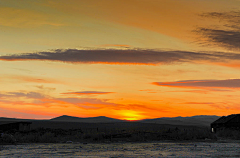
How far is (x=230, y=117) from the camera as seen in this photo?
5662 cm

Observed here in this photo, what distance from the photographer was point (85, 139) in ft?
123

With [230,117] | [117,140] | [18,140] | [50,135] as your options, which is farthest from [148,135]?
[230,117]

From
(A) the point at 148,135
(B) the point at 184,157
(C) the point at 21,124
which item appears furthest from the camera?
(C) the point at 21,124

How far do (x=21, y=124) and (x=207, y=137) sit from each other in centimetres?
3091

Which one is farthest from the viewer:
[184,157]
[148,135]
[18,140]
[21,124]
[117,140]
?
[21,124]

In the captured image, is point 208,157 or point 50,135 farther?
point 50,135

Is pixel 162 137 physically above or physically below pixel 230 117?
below

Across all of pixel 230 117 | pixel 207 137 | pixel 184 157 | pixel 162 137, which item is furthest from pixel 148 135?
pixel 230 117

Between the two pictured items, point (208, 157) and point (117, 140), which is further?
point (117, 140)

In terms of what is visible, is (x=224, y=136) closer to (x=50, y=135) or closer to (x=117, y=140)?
(x=117, y=140)

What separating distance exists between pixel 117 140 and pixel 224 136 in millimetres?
18120

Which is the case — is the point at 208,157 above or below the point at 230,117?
below

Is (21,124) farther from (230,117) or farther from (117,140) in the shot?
(230,117)

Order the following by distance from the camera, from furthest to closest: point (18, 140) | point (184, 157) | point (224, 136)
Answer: point (224, 136)
point (18, 140)
point (184, 157)
